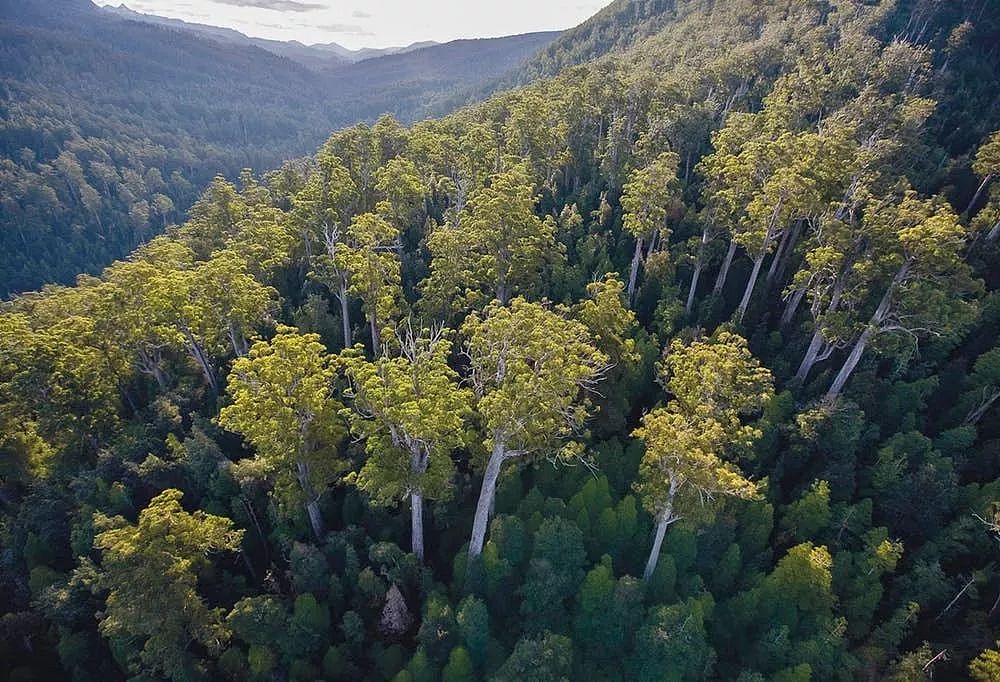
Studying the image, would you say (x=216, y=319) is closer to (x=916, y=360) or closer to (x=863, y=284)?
(x=863, y=284)

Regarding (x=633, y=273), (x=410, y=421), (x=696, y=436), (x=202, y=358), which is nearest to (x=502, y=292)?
(x=633, y=273)

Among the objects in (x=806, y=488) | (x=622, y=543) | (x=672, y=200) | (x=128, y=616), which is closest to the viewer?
(x=128, y=616)

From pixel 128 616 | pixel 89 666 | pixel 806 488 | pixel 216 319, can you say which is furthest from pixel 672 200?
pixel 89 666

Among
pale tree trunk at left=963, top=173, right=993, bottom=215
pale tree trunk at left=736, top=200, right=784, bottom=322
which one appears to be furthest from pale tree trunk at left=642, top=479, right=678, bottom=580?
pale tree trunk at left=963, top=173, right=993, bottom=215

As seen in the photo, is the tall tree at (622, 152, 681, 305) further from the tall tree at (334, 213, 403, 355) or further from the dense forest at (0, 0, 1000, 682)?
the tall tree at (334, 213, 403, 355)

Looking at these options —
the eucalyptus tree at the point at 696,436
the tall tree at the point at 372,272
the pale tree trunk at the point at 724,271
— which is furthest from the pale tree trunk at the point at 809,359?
the tall tree at the point at 372,272

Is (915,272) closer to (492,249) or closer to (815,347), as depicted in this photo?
(815,347)
